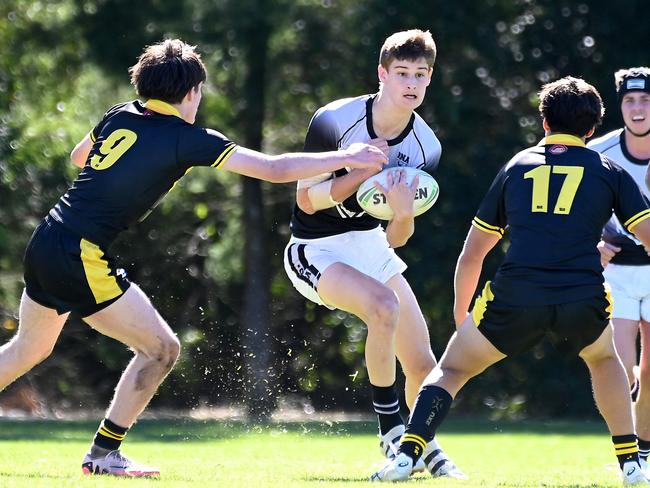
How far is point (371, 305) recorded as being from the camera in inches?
252

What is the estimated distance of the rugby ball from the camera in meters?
6.38

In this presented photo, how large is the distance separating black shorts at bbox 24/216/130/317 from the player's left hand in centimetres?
139

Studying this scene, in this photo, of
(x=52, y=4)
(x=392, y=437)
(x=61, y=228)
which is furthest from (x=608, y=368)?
(x=52, y=4)

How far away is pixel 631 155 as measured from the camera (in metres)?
7.36

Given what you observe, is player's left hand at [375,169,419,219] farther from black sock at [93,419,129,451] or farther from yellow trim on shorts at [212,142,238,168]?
black sock at [93,419,129,451]

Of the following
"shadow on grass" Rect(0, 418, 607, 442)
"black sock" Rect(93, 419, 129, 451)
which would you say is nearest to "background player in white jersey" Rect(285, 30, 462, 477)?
"black sock" Rect(93, 419, 129, 451)

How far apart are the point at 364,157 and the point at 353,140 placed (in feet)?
2.11

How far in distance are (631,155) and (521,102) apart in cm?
726

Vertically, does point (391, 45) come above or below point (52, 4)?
above

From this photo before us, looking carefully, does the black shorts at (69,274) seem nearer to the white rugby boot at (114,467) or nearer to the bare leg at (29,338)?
the bare leg at (29,338)

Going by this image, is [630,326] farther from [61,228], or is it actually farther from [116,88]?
[116,88]

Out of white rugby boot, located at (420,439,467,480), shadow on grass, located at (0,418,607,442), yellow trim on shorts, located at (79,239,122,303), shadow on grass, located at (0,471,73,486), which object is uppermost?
yellow trim on shorts, located at (79,239,122,303)

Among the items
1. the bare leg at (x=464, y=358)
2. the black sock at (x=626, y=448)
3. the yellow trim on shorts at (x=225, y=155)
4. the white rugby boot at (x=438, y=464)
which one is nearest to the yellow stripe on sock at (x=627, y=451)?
the black sock at (x=626, y=448)

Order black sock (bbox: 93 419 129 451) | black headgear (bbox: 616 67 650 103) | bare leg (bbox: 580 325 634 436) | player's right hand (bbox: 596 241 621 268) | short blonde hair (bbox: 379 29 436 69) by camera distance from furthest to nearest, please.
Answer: black headgear (bbox: 616 67 650 103) → player's right hand (bbox: 596 241 621 268) → short blonde hair (bbox: 379 29 436 69) → black sock (bbox: 93 419 129 451) → bare leg (bbox: 580 325 634 436)
